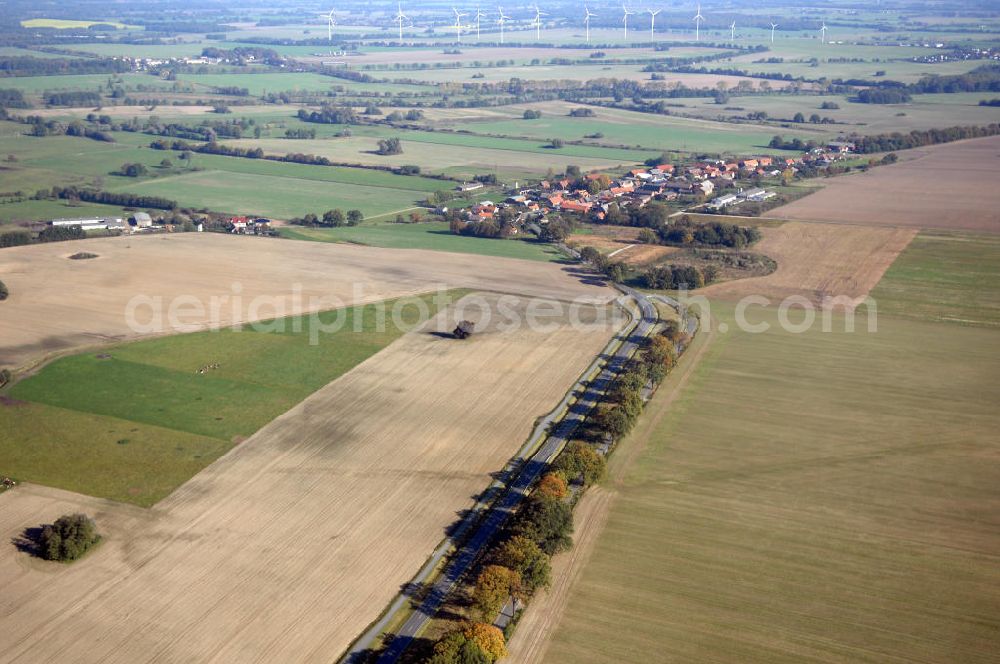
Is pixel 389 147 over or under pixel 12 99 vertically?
under

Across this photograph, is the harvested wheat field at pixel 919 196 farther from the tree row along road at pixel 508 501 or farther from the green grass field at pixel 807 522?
the tree row along road at pixel 508 501

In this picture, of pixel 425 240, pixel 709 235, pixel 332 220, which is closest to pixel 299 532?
pixel 425 240

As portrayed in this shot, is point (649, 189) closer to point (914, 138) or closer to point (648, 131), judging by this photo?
point (648, 131)

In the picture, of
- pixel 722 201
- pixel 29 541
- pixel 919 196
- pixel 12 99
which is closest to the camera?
pixel 29 541

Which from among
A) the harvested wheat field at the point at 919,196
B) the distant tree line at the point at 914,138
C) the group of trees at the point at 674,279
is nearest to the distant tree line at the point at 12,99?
the harvested wheat field at the point at 919,196

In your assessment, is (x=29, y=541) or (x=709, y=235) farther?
(x=709, y=235)

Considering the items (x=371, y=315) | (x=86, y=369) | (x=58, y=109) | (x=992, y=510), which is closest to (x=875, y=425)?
(x=992, y=510)
